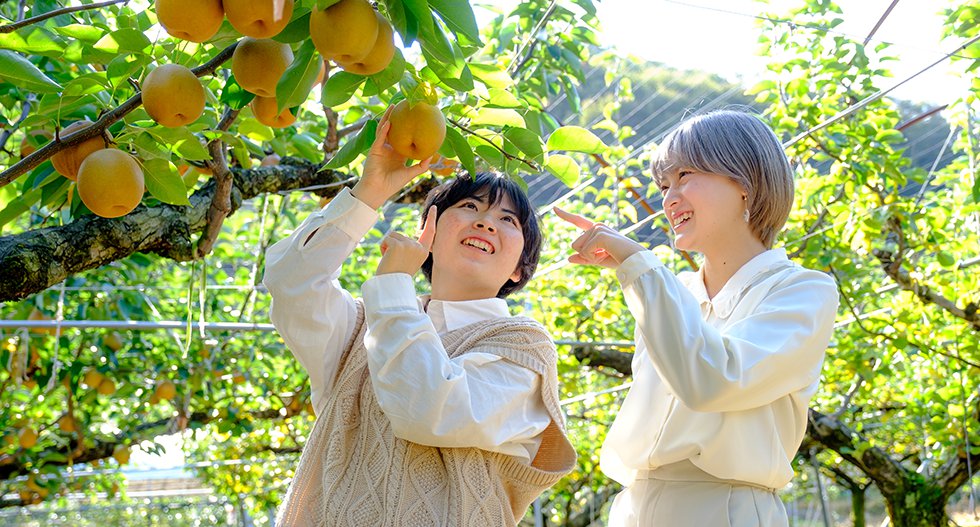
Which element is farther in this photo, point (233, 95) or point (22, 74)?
point (233, 95)

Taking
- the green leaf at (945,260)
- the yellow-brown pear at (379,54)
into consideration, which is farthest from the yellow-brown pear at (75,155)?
the green leaf at (945,260)

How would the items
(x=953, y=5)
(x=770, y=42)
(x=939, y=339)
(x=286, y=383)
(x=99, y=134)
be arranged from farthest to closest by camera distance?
(x=286, y=383), (x=939, y=339), (x=770, y=42), (x=953, y=5), (x=99, y=134)

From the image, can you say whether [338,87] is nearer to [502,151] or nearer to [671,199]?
[502,151]

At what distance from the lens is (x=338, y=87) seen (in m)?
1.07

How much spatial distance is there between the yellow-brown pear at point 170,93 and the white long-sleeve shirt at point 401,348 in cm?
30

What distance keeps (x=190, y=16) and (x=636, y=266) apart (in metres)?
0.58

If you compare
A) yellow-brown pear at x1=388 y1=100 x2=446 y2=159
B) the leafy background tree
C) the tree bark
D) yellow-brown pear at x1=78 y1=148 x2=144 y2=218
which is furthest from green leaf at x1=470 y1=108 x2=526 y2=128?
the tree bark

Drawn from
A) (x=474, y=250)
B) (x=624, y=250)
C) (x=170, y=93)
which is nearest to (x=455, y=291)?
(x=474, y=250)

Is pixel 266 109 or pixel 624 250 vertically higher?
pixel 266 109

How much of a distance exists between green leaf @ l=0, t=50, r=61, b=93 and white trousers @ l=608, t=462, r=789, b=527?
2.84 feet

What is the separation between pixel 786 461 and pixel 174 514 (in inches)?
467

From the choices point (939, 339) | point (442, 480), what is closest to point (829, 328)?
point (442, 480)

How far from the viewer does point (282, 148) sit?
180 cm

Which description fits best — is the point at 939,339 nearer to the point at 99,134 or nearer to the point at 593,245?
the point at 593,245
